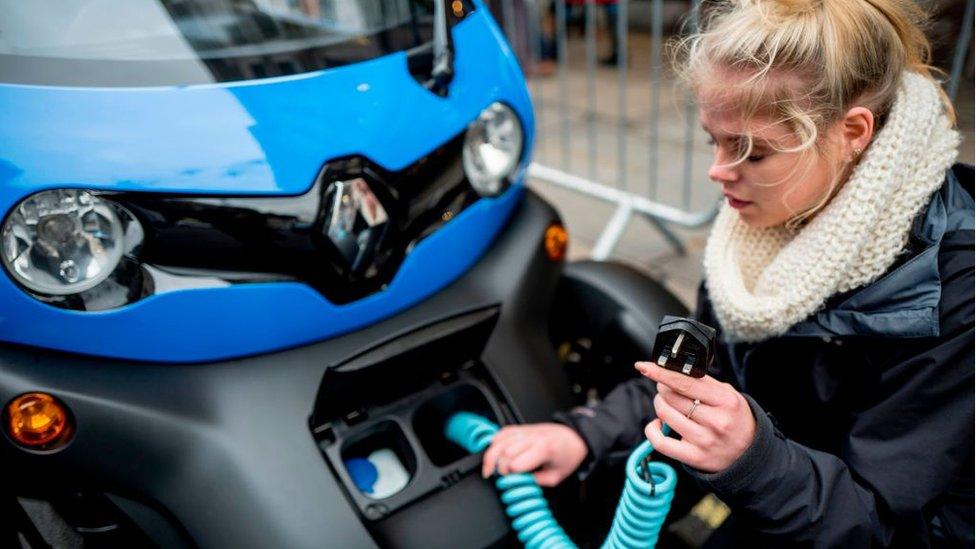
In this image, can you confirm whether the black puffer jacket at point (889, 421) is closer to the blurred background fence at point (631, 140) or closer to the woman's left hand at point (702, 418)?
the woman's left hand at point (702, 418)

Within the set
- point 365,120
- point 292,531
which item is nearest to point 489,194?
point 365,120

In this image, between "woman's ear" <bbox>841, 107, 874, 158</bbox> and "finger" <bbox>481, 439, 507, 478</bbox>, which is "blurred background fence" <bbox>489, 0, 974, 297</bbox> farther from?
"finger" <bbox>481, 439, 507, 478</bbox>

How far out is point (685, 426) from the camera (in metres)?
0.96

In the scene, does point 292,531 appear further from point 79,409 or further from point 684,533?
point 684,533

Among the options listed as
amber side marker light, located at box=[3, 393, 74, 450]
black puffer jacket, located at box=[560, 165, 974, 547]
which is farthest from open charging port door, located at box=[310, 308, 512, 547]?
black puffer jacket, located at box=[560, 165, 974, 547]

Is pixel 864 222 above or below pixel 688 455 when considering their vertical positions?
above

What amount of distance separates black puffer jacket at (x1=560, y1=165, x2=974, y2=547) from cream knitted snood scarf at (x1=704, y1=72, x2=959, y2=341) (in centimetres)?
3

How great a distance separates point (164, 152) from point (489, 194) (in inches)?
24.9

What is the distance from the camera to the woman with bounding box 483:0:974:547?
3.29 ft

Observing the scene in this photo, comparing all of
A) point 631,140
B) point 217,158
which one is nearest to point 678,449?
point 217,158

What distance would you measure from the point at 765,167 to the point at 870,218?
0.15 m

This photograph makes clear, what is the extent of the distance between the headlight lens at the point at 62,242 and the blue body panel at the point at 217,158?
25 mm

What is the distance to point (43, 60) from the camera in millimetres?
1309

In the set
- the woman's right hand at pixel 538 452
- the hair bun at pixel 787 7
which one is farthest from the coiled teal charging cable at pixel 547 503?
the hair bun at pixel 787 7
